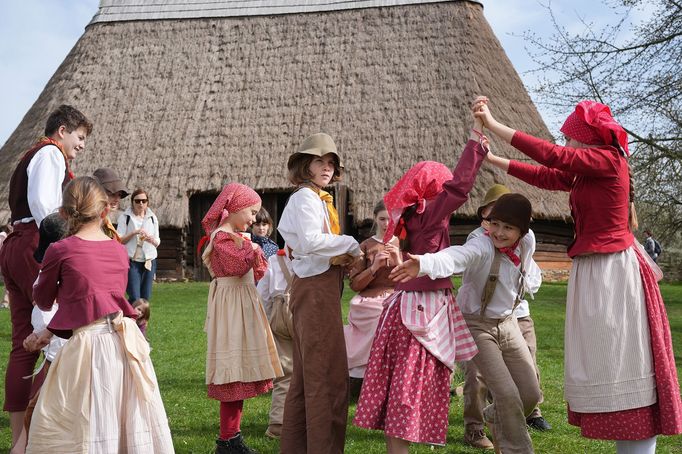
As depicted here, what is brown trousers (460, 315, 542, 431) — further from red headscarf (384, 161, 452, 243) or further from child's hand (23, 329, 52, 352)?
child's hand (23, 329, 52, 352)

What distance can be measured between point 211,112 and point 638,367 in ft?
49.5

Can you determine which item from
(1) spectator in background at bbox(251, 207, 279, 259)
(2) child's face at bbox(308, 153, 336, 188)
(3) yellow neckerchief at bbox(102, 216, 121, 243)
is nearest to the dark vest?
(3) yellow neckerchief at bbox(102, 216, 121, 243)

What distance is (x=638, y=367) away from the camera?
122 inches

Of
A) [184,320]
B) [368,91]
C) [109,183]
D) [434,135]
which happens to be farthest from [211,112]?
[109,183]

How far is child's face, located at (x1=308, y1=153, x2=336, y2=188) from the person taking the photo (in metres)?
3.84

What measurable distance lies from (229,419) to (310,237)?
1355 mm

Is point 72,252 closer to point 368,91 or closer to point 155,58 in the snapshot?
point 368,91

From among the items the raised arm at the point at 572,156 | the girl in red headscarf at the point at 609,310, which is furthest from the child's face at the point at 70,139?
the raised arm at the point at 572,156

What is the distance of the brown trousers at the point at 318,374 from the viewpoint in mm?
3578

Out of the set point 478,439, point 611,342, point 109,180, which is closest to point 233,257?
point 109,180

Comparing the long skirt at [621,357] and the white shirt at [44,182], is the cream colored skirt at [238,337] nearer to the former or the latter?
the white shirt at [44,182]

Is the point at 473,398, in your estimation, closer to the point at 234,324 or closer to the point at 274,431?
the point at 274,431

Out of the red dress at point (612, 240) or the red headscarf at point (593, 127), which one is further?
the red headscarf at point (593, 127)

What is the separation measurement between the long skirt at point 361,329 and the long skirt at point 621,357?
6.55 feet
